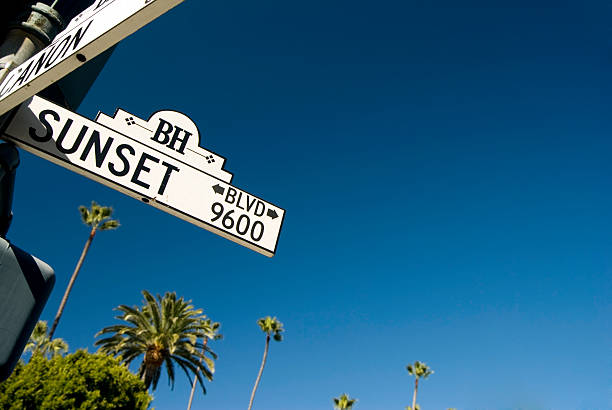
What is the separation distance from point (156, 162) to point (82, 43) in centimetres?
82

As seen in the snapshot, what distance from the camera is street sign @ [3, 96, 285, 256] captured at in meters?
1.98

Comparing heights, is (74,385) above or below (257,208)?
below

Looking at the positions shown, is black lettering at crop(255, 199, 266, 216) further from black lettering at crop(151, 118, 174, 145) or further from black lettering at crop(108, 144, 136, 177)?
black lettering at crop(108, 144, 136, 177)

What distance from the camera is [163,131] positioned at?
7.33ft

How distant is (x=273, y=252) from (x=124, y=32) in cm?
129

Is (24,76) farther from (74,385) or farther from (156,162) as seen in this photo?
(74,385)

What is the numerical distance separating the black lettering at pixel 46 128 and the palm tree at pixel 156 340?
2260cm

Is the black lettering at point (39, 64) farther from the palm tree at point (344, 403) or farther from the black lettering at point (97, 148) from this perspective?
the palm tree at point (344, 403)

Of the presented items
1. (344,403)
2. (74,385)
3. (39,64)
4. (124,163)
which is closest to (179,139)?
(124,163)

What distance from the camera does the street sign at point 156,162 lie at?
1.98 meters

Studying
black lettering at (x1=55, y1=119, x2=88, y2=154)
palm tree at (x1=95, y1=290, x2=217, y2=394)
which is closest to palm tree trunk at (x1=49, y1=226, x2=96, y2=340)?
palm tree at (x1=95, y1=290, x2=217, y2=394)

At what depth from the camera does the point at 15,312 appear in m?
1.22

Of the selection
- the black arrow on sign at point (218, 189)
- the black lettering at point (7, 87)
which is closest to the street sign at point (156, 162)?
the black arrow on sign at point (218, 189)

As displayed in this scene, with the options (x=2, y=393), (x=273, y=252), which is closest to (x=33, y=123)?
(x=273, y=252)
